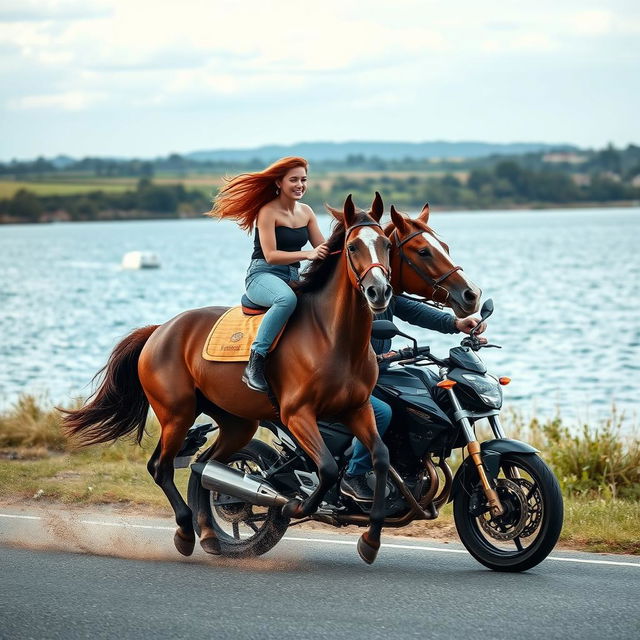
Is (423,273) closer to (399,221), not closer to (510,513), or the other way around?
(399,221)

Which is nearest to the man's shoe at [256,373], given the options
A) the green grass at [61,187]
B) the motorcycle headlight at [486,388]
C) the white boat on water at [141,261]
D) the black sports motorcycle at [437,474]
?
the black sports motorcycle at [437,474]

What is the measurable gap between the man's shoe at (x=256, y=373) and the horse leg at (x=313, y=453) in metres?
0.32

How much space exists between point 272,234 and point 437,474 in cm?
197

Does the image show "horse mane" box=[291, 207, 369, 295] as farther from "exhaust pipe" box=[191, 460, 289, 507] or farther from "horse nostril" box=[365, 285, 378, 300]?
"exhaust pipe" box=[191, 460, 289, 507]

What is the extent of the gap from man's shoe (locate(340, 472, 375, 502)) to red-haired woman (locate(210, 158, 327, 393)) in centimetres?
81

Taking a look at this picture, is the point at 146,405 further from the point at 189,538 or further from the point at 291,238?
the point at 291,238

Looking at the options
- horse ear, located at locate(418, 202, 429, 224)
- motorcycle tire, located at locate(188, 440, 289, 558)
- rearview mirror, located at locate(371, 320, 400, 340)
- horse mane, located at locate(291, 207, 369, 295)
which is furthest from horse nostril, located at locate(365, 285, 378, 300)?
motorcycle tire, located at locate(188, 440, 289, 558)

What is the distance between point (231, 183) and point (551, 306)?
150 ft

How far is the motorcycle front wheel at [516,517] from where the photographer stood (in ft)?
22.6

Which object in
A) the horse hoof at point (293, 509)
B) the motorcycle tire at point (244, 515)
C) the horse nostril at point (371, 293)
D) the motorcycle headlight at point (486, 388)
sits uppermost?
the horse nostril at point (371, 293)

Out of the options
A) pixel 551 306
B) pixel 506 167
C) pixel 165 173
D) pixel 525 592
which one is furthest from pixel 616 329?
pixel 165 173

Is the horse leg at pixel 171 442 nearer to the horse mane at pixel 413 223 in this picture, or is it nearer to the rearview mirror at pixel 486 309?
the horse mane at pixel 413 223

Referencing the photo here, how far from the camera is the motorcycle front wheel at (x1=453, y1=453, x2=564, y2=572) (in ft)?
22.6

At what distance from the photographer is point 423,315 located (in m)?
7.95
